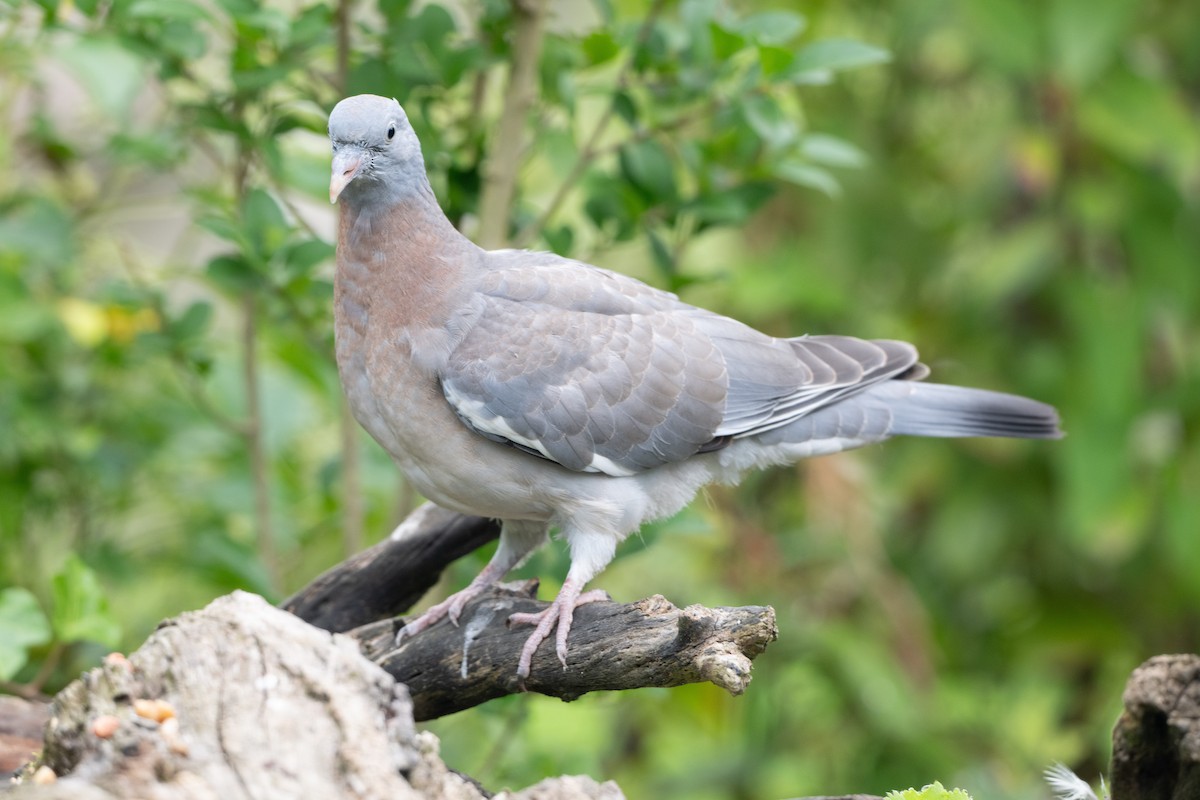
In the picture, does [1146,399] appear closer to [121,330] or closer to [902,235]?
[902,235]

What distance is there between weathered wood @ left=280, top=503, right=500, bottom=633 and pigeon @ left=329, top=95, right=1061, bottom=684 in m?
0.15

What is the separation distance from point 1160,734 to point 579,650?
1217 millimetres

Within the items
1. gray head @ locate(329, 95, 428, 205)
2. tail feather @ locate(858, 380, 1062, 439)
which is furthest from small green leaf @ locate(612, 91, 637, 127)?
tail feather @ locate(858, 380, 1062, 439)

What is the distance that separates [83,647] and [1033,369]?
3468 mm

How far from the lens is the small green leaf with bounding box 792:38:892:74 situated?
329cm

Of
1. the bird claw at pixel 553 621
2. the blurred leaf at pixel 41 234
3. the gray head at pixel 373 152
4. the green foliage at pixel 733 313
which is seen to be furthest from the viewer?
the blurred leaf at pixel 41 234

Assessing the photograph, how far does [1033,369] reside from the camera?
4.92 meters

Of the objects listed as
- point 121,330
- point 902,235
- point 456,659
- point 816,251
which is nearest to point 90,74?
point 121,330

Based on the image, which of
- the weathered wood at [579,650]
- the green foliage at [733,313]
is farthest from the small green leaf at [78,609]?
the weathered wood at [579,650]

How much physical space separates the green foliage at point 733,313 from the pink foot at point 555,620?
0.49 meters

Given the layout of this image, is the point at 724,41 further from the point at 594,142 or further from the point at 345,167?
the point at 345,167

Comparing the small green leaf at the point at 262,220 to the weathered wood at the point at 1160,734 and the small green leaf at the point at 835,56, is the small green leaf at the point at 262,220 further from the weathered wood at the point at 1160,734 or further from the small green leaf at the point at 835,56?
the weathered wood at the point at 1160,734

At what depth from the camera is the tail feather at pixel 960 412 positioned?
3.49m

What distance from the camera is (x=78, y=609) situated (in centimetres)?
299
